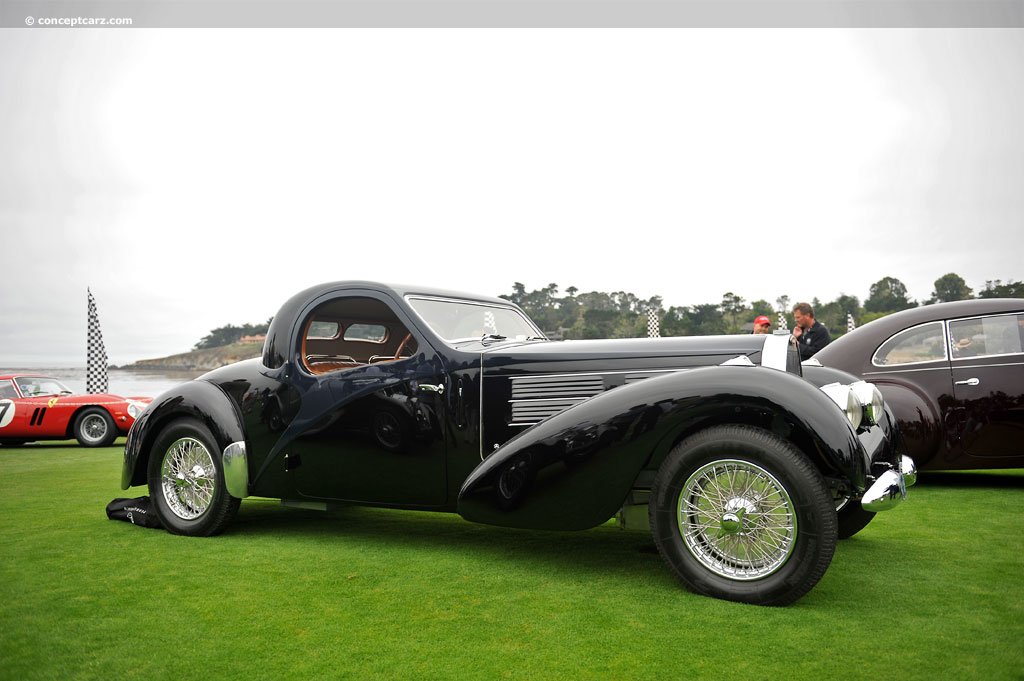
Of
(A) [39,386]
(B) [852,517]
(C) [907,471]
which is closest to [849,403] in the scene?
(C) [907,471]

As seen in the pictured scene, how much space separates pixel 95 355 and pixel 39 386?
8.79m

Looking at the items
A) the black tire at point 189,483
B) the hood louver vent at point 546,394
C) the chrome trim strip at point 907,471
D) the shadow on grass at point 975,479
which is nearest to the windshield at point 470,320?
the hood louver vent at point 546,394

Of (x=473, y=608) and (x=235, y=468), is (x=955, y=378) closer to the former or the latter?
(x=473, y=608)

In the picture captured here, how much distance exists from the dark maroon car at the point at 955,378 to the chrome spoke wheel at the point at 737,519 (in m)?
3.67

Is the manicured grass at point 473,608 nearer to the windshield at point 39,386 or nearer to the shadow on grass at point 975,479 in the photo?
the shadow on grass at point 975,479

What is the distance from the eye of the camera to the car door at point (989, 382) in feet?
20.3

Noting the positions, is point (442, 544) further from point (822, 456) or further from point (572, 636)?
point (822, 456)

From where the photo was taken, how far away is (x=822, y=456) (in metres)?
3.38

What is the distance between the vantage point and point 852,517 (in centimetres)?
441

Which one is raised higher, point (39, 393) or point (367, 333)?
point (367, 333)

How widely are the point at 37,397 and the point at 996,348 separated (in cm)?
1352

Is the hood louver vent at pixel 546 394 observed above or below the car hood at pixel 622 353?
below

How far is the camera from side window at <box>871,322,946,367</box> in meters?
6.59

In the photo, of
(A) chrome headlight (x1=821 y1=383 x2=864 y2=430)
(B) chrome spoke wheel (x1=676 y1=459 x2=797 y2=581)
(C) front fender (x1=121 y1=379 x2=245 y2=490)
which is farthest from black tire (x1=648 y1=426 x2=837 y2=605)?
(C) front fender (x1=121 y1=379 x2=245 y2=490)
